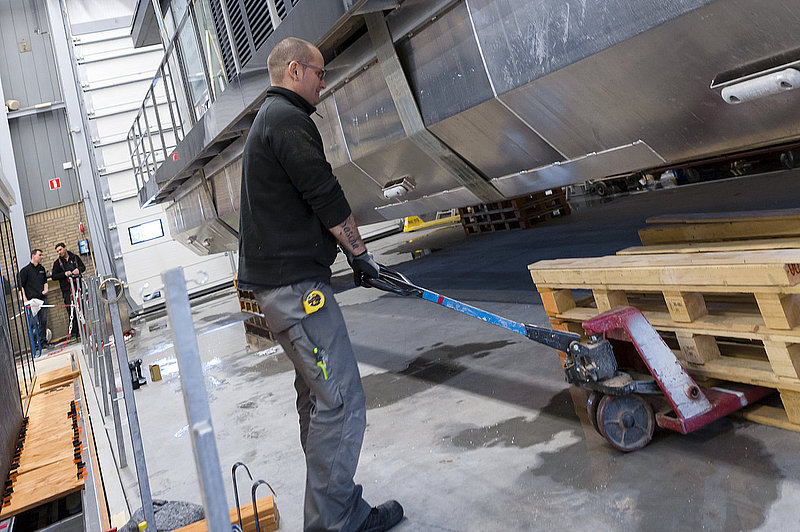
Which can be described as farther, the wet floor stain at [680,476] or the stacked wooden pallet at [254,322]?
the stacked wooden pallet at [254,322]

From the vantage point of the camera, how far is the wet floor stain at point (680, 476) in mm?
2029

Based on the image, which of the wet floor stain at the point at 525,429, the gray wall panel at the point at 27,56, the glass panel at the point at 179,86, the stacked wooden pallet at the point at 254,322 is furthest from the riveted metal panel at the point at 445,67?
the gray wall panel at the point at 27,56

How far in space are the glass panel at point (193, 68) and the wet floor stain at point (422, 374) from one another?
4.64 metres

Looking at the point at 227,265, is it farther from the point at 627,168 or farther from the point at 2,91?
the point at 627,168

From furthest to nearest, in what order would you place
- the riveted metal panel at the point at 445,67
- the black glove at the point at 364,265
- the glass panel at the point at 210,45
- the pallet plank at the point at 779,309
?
1. the glass panel at the point at 210,45
2. the riveted metal panel at the point at 445,67
3. the black glove at the point at 364,265
4. the pallet plank at the point at 779,309

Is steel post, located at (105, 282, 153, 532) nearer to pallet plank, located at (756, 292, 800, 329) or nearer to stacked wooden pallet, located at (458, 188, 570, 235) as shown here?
pallet plank, located at (756, 292, 800, 329)

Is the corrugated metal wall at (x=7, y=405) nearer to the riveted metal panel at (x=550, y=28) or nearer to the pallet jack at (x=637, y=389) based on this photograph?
the pallet jack at (x=637, y=389)

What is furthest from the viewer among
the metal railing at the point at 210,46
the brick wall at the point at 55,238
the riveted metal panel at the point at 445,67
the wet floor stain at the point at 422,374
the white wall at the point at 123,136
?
the white wall at the point at 123,136

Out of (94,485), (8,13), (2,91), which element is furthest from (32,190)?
(94,485)

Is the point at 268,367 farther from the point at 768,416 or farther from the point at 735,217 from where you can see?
the point at 768,416

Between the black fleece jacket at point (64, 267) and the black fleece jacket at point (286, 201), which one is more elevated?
the black fleece jacket at point (64, 267)

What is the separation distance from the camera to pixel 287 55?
2.58 meters

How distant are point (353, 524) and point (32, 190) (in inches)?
637

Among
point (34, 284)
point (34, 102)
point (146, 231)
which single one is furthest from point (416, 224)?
point (34, 102)
